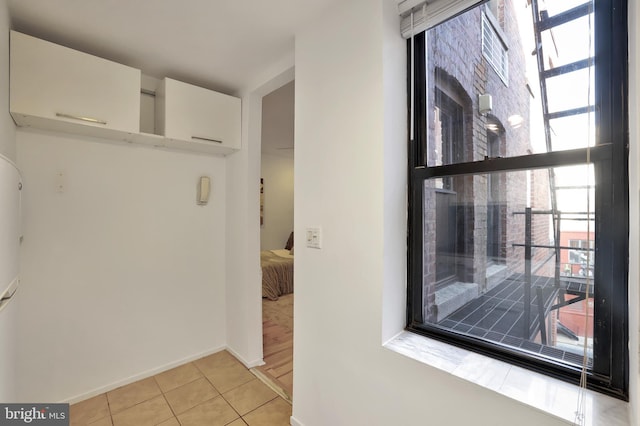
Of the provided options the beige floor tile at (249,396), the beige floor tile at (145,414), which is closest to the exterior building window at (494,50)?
the beige floor tile at (249,396)

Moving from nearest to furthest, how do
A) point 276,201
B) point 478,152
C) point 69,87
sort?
point 478,152
point 69,87
point 276,201

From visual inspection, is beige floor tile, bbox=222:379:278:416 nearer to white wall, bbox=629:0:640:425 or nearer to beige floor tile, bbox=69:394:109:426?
beige floor tile, bbox=69:394:109:426

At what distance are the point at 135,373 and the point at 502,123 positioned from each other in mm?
3025

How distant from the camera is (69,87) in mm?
1739

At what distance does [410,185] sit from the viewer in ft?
4.69

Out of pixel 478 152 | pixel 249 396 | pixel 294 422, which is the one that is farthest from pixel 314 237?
pixel 249 396

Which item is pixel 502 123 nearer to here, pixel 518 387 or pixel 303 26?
pixel 518 387

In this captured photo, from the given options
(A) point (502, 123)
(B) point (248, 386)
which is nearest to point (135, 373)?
(B) point (248, 386)

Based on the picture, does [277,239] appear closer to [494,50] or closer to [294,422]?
[294,422]

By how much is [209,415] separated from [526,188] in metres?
2.26

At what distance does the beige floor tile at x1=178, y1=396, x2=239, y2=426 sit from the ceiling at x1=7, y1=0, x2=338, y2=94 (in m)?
2.49

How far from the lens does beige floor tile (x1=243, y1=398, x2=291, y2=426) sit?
179 cm

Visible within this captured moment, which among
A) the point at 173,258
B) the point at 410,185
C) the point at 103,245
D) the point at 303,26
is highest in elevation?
the point at 303,26

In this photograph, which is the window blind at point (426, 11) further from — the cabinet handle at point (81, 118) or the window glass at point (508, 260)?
the cabinet handle at point (81, 118)
